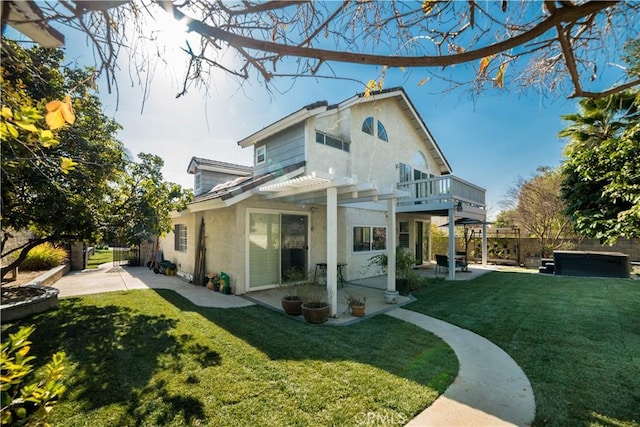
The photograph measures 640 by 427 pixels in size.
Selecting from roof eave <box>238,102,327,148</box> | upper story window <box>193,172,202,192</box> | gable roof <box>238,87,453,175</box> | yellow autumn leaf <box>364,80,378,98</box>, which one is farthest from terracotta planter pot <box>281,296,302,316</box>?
upper story window <box>193,172,202,192</box>

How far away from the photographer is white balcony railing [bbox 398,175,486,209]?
460 inches

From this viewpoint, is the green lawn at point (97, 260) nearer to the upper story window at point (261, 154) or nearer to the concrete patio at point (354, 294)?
the upper story window at point (261, 154)

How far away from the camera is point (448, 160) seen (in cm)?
1808

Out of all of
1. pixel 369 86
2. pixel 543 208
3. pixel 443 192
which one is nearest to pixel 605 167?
pixel 369 86

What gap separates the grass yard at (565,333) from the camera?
3328 millimetres

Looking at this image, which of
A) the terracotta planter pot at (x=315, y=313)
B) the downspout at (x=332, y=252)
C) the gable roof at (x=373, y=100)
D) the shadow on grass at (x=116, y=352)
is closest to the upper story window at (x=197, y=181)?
the gable roof at (x=373, y=100)

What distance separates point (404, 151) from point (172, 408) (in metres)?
14.0

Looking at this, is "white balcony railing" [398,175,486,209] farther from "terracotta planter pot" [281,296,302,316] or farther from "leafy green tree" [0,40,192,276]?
"leafy green tree" [0,40,192,276]

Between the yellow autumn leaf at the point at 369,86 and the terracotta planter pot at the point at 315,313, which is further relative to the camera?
the terracotta planter pot at the point at 315,313

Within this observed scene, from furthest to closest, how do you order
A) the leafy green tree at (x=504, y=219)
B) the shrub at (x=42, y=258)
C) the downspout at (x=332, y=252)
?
1. the leafy green tree at (x=504, y=219)
2. the shrub at (x=42, y=258)
3. the downspout at (x=332, y=252)

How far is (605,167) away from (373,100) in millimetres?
4247

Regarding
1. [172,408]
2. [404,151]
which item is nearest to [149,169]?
[172,408]

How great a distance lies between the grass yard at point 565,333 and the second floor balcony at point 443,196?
133 inches

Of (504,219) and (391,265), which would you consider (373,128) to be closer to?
(391,265)
